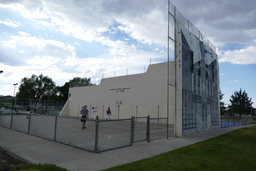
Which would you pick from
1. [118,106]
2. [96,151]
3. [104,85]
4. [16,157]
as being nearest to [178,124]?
[96,151]

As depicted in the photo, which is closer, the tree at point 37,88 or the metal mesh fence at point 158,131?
the metal mesh fence at point 158,131

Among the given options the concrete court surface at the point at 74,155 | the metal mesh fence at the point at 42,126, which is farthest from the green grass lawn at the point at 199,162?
the metal mesh fence at the point at 42,126

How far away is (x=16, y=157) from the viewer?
6.75 metres

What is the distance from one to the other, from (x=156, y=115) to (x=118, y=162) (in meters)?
18.9

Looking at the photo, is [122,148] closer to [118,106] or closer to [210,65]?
[210,65]

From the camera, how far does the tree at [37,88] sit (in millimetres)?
69000

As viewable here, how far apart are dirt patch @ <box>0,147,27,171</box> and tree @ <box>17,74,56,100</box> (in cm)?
6870

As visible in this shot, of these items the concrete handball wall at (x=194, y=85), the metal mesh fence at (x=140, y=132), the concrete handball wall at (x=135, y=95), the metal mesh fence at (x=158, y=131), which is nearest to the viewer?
the metal mesh fence at (x=140, y=132)

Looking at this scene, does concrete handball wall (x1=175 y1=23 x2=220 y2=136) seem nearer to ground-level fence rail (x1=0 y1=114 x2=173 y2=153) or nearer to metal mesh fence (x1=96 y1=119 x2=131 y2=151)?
ground-level fence rail (x1=0 y1=114 x2=173 y2=153)

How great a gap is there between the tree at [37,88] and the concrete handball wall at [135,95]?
42544mm

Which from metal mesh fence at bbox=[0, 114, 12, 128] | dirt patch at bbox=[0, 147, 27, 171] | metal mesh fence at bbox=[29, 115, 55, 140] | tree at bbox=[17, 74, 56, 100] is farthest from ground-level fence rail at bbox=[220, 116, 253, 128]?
tree at bbox=[17, 74, 56, 100]

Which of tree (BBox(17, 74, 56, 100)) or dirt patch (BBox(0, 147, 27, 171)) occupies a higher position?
tree (BBox(17, 74, 56, 100))

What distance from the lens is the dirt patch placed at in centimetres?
578

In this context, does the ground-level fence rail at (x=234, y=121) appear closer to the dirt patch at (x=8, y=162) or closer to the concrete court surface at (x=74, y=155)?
the concrete court surface at (x=74, y=155)
